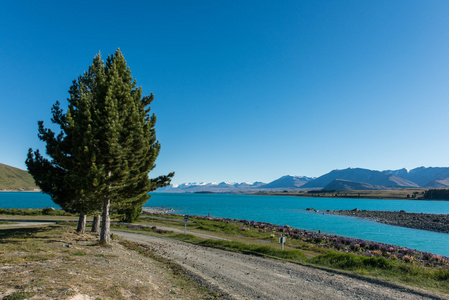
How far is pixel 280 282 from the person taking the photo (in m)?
14.0

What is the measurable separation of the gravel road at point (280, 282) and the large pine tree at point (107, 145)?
24.6ft

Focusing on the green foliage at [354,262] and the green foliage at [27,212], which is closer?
the green foliage at [354,262]

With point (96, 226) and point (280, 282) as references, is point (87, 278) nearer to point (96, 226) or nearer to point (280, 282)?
point (280, 282)

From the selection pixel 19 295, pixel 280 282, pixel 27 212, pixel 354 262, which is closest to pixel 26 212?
pixel 27 212

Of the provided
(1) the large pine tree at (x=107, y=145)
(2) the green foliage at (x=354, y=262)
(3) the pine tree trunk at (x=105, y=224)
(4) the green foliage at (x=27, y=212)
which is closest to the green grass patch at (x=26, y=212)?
(4) the green foliage at (x=27, y=212)

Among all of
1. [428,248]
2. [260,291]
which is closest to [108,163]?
[260,291]

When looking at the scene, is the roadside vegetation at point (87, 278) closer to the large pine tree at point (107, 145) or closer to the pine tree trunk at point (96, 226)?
the large pine tree at point (107, 145)

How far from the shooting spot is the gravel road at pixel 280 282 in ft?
39.6

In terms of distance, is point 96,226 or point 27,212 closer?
point 96,226

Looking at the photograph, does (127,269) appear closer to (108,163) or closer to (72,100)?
(108,163)

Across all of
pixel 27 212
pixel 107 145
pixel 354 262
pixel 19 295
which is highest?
pixel 107 145

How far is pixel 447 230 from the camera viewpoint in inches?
2539

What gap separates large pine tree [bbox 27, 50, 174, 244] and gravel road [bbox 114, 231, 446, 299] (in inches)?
295

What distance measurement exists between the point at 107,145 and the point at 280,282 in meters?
14.4
